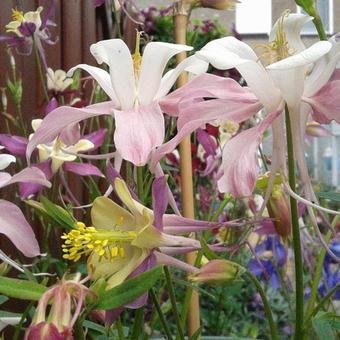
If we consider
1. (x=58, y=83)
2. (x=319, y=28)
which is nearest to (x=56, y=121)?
(x=319, y=28)

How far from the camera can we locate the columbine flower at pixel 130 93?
407 mm

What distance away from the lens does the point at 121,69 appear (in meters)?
0.45

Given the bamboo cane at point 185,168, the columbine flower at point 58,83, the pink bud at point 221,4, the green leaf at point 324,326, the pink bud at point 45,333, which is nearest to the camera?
the pink bud at point 45,333

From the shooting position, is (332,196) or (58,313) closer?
(58,313)

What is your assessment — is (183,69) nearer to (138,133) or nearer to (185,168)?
(138,133)

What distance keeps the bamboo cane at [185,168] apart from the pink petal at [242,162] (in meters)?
0.21

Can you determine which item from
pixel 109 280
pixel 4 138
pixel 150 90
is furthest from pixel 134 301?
pixel 4 138

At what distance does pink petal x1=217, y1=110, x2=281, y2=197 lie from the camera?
15.2 inches

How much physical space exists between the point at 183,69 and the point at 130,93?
0.11ft

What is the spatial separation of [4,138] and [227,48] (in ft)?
1.82

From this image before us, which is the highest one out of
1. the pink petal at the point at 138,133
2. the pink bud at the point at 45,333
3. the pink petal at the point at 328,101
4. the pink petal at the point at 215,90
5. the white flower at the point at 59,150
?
the pink petal at the point at 215,90

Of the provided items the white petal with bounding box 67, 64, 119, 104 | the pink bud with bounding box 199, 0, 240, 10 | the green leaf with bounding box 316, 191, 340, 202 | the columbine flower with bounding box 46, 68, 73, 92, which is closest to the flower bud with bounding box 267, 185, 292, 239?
the green leaf with bounding box 316, 191, 340, 202

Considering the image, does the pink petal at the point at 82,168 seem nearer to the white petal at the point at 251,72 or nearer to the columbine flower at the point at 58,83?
the columbine flower at the point at 58,83

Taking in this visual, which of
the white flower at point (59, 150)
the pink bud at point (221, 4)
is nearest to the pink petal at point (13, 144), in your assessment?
the white flower at point (59, 150)
